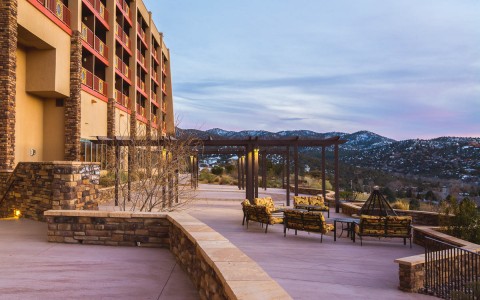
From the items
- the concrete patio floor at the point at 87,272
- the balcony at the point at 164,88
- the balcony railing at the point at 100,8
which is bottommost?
the concrete patio floor at the point at 87,272

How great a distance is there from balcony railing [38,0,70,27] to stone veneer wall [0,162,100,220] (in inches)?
315

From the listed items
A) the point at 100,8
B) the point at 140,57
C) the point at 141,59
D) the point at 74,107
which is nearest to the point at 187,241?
the point at 74,107

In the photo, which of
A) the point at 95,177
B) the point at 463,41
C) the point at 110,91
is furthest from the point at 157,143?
the point at 463,41

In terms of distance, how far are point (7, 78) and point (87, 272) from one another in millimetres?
10521

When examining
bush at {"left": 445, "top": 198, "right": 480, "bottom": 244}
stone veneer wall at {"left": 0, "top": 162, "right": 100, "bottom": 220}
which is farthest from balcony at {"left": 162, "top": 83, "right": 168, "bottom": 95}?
bush at {"left": 445, "top": 198, "right": 480, "bottom": 244}

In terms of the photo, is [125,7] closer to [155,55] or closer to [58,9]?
[155,55]

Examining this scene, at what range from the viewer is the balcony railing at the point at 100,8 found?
2234 centimetres

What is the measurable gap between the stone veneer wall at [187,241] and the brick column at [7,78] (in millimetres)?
7357

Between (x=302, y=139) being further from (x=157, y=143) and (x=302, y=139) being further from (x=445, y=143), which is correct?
(x=445, y=143)

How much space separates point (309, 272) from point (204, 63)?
123 metres

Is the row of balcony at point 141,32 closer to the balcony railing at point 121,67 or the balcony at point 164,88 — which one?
the balcony railing at point 121,67

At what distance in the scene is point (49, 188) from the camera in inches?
435

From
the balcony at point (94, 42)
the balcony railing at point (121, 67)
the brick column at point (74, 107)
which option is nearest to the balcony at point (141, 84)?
the balcony railing at point (121, 67)

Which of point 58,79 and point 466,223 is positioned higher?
point 58,79
